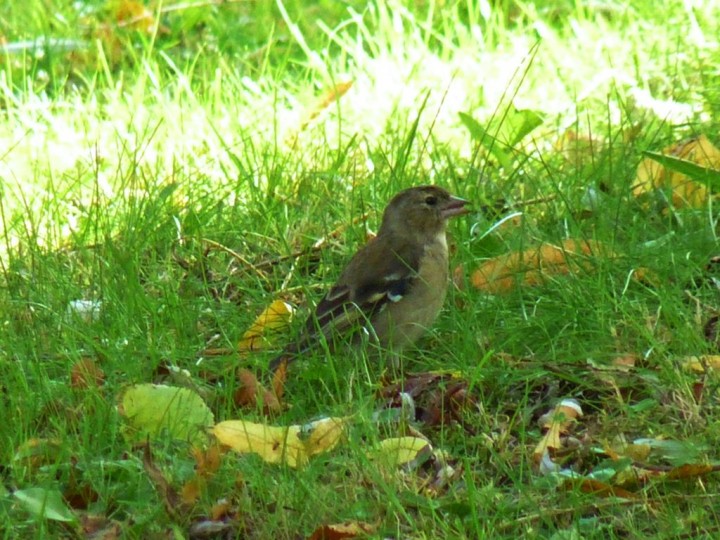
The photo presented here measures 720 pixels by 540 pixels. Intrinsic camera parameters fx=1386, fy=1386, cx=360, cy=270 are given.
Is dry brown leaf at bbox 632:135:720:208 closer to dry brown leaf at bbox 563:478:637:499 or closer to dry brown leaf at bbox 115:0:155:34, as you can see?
dry brown leaf at bbox 563:478:637:499

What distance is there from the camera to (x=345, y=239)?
595 centimetres

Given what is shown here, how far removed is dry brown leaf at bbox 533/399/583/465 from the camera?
13.4ft

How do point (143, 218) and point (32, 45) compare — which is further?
point (32, 45)

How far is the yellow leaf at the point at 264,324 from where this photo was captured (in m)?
5.11

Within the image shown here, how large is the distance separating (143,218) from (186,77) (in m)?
1.87

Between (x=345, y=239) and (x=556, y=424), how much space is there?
1969mm

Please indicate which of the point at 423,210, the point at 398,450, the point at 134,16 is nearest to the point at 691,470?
the point at 398,450

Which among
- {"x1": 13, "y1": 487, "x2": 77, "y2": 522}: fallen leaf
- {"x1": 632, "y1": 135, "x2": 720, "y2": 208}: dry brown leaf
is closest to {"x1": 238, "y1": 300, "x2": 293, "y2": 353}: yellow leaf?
{"x1": 13, "y1": 487, "x2": 77, "y2": 522}: fallen leaf

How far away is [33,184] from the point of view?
685 centimetres

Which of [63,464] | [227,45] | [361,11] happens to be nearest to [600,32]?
[361,11]

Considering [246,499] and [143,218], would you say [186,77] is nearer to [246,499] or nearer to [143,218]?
[143,218]

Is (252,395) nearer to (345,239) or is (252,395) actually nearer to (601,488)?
(601,488)

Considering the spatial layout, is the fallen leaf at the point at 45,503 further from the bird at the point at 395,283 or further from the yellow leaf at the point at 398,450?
the bird at the point at 395,283

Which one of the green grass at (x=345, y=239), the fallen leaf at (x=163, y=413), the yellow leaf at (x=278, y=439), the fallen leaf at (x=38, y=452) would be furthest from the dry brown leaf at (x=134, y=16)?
the yellow leaf at (x=278, y=439)
